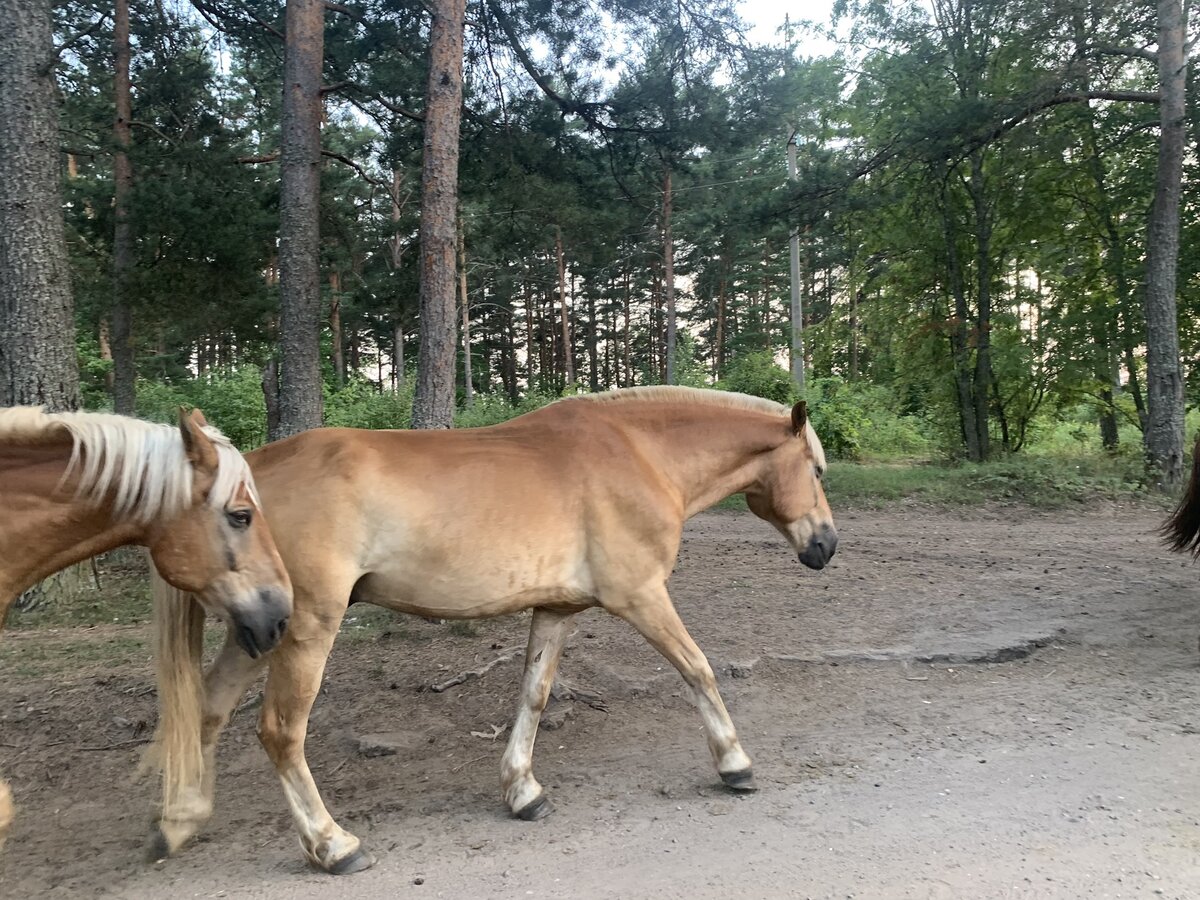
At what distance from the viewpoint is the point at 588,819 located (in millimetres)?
3395

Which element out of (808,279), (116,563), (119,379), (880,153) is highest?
(808,279)

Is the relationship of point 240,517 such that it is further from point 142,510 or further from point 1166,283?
point 1166,283

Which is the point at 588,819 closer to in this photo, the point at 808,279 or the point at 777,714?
the point at 777,714

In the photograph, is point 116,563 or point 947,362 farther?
point 947,362

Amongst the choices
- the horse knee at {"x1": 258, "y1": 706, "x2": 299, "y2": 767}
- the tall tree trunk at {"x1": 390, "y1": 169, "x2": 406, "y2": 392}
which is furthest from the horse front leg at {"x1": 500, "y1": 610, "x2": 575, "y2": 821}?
the tall tree trunk at {"x1": 390, "y1": 169, "x2": 406, "y2": 392}

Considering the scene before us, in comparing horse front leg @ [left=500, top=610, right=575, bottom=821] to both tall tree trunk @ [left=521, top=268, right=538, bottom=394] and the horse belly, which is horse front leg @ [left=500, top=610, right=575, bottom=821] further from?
tall tree trunk @ [left=521, top=268, right=538, bottom=394]

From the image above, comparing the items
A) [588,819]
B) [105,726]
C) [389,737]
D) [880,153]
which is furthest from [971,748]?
[880,153]

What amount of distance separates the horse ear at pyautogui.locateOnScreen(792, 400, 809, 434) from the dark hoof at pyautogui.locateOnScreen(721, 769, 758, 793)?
1681 mm

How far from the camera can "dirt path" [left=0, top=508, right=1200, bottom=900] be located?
9.52 feet

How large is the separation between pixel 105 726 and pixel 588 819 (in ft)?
9.52

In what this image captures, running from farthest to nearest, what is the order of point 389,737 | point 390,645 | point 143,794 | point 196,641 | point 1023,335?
point 1023,335
point 390,645
point 389,737
point 143,794
point 196,641

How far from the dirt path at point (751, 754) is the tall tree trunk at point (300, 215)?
332cm

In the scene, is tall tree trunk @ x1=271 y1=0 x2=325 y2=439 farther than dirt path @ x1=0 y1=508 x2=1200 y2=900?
Yes

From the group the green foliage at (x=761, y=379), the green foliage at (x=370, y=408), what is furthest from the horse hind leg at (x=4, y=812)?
the green foliage at (x=370, y=408)
